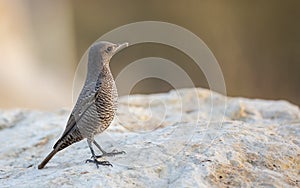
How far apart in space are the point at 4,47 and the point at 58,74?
120 cm

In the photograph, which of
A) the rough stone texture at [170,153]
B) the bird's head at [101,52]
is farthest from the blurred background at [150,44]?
the bird's head at [101,52]

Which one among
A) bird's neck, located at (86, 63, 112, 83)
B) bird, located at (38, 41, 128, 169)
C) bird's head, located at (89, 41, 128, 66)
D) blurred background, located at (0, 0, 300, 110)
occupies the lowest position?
blurred background, located at (0, 0, 300, 110)

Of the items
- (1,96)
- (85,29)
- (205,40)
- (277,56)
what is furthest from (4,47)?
(277,56)

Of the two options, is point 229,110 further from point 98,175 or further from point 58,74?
point 58,74

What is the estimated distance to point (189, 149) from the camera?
2582 millimetres

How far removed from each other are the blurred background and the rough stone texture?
421 cm

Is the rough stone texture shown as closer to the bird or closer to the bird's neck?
the bird

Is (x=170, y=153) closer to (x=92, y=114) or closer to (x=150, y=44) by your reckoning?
(x=92, y=114)

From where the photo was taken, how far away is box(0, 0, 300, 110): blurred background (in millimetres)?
7945

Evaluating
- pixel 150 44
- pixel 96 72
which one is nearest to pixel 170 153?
pixel 96 72

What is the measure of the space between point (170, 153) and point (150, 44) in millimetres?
6549

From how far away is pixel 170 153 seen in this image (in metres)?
2.56

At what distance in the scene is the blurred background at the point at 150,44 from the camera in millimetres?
7945

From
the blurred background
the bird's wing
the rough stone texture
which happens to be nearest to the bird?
the bird's wing
